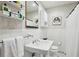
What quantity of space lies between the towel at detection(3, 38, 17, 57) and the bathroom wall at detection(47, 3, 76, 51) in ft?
9.71

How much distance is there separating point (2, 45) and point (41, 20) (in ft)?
6.74

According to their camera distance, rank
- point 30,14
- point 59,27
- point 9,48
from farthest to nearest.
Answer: point 59,27 < point 30,14 < point 9,48

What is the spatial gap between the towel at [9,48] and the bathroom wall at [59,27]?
2961 millimetres

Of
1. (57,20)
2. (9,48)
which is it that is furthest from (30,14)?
(57,20)

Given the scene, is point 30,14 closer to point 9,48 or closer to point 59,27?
point 9,48

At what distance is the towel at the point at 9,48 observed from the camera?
1.07m

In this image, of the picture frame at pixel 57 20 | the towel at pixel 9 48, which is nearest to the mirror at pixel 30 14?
the towel at pixel 9 48

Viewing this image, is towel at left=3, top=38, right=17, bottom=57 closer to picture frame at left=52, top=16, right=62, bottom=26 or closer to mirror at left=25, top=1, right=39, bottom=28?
mirror at left=25, top=1, right=39, bottom=28

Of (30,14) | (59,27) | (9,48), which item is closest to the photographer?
(9,48)

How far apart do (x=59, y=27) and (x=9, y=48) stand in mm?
3147

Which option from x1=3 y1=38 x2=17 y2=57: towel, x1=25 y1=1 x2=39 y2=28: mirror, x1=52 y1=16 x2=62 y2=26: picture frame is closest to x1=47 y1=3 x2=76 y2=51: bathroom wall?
x1=52 y1=16 x2=62 y2=26: picture frame

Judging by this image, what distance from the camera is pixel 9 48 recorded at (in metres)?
1.13

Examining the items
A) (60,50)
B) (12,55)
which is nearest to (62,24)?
(60,50)

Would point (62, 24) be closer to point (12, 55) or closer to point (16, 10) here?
point (16, 10)
